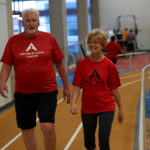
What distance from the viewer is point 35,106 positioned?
171 inches

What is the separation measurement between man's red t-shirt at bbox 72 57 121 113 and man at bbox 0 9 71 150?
394 millimetres

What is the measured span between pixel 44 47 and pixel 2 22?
5.97 m

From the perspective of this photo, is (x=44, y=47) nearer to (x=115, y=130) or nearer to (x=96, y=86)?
(x=96, y=86)

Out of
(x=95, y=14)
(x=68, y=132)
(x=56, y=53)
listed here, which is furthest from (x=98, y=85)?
(x=95, y=14)

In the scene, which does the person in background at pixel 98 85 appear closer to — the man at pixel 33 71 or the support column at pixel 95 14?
the man at pixel 33 71

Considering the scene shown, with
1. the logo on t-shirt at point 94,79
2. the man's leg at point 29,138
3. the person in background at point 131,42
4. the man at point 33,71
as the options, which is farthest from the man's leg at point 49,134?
the person in background at point 131,42

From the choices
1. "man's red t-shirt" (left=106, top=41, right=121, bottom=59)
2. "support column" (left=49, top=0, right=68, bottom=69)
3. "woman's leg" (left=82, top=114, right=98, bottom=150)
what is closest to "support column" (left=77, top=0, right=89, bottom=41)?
"support column" (left=49, top=0, right=68, bottom=69)

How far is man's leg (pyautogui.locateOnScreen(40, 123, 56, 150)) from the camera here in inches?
169

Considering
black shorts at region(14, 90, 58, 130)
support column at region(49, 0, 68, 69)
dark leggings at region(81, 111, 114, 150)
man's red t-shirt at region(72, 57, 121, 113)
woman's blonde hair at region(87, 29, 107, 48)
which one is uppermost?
support column at region(49, 0, 68, 69)

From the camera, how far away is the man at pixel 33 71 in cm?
416

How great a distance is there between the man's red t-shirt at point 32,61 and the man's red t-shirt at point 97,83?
39 cm

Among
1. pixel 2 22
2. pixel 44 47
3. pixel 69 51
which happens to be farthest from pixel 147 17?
pixel 44 47

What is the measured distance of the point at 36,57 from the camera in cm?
416

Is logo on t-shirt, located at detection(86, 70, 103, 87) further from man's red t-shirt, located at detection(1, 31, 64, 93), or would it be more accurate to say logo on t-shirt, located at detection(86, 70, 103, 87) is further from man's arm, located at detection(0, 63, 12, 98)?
man's arm, located at detection(0, 63, 12, 98)
